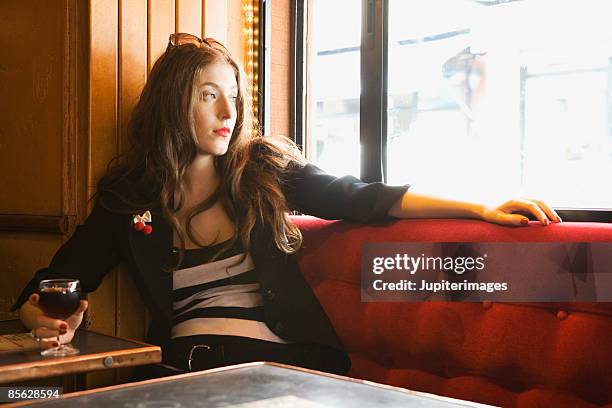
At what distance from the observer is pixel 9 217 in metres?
2.38

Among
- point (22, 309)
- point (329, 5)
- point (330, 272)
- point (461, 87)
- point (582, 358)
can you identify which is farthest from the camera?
point (329, 5)

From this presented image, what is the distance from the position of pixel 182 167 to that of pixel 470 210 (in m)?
0.89

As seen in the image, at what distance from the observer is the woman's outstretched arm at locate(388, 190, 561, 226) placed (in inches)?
66.8

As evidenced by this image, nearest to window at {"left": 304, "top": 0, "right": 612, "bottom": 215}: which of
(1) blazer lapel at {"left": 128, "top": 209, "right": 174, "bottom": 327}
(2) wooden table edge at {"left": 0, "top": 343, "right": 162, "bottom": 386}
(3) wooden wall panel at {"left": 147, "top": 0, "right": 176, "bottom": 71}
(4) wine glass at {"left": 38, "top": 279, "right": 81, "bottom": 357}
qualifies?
(3) wooden wall panel at {"left": 147, "top": 0, "right": 176, "bottom": 71}

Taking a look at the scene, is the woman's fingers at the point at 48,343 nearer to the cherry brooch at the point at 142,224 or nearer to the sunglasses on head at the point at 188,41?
the cherry brooch at the point at 142,224

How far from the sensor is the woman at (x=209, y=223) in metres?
2.02

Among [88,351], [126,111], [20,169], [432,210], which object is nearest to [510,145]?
[432,210]

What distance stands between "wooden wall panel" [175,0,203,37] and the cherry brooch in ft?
2.37

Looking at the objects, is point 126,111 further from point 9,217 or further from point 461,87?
point 461,87

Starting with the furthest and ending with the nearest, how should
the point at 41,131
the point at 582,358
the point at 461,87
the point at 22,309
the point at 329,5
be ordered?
the point at 329,5, the point at 461,87, the point at 41,131, the point at 22,309, the point at 582,358

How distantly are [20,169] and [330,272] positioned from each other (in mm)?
1134

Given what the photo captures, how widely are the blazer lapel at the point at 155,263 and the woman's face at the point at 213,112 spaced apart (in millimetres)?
292

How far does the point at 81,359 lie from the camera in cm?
146

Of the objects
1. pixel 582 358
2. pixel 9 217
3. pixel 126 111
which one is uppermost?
pixel 126 111
